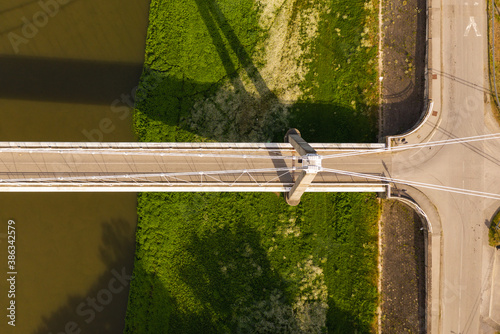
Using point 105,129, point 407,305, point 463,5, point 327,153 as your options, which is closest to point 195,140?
point 105,129

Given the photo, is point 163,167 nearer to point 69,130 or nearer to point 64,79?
point 69,130

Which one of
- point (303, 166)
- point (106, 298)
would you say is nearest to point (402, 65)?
point (303, 166)

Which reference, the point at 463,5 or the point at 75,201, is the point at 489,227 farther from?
the point at 75,201

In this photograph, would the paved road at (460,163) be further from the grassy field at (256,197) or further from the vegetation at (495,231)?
the grassy field at (256,197)

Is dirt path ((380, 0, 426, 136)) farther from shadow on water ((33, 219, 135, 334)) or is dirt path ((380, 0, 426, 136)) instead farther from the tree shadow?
shadow on water ((33, 219, 135, 334))

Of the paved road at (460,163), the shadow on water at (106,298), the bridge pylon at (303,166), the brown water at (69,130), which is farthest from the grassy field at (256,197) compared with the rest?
the paved road at (460,163)
